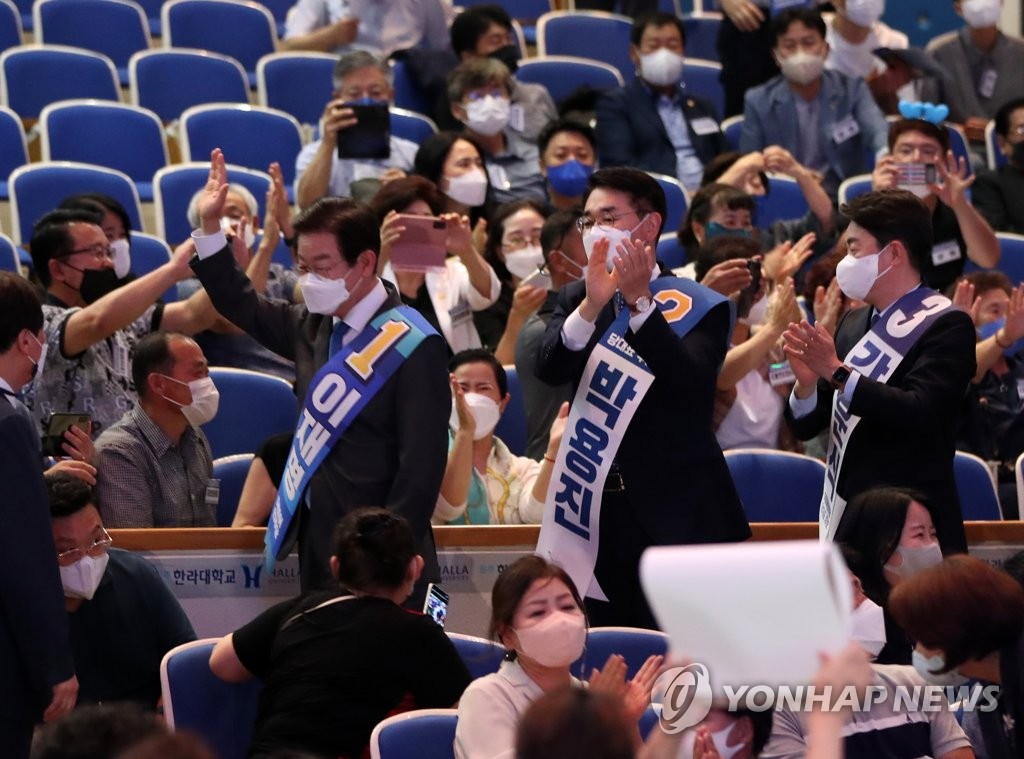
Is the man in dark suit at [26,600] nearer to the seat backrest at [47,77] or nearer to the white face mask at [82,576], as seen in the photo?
the white face mask at [82,576]

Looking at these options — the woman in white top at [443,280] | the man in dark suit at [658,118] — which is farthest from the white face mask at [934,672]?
the man in dark suit at [658,118]

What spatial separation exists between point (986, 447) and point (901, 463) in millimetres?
1754

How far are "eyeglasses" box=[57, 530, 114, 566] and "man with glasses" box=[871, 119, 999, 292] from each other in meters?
3.33

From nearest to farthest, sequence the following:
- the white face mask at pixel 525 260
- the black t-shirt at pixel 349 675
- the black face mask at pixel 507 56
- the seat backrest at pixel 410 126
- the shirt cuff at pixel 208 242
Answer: the black t-shirt at pixel 349 675 < the shirt cuff at pixel 208 242 < the white face mask at pixel 525 260 < the seat backrest at pixel 410 126 < the black face mask at pixel 507 56

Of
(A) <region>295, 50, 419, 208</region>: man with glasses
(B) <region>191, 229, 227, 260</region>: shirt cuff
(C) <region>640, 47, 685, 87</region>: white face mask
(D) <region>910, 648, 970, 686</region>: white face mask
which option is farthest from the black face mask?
(D) <region>910, 648, 970, 686</region>: white face mask

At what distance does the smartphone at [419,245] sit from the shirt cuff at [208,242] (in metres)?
0.97

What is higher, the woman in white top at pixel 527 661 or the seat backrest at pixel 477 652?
the woman in white top at pixel 527 661

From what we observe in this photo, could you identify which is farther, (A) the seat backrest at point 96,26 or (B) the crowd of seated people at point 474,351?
(A) the seat backrest at point 96,26

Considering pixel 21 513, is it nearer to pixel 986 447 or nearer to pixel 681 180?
pixel 986 447

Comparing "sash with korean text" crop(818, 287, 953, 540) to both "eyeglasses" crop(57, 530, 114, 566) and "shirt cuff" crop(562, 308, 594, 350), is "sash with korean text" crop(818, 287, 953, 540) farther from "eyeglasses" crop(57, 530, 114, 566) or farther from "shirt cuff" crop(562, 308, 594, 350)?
"eyeglasses" crop(57, 530, 114, 566)

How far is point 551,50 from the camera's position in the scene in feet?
28.7

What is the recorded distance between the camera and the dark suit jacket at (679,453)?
153 inches

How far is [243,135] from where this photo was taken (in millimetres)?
7203

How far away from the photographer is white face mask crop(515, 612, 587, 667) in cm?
325
